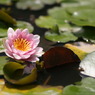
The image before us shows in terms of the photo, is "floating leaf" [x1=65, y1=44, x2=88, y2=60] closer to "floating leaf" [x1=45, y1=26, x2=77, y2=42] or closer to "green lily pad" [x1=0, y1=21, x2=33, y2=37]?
"floating leaf" [x1=45, y1=26, x2=77, y2=42]

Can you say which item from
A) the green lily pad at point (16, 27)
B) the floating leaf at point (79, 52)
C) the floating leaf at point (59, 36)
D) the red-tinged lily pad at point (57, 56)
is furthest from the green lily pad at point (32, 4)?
the red-tinged lily pad at point (57, 56)

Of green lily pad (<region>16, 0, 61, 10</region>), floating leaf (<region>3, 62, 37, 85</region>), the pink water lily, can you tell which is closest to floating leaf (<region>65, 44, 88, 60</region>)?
the pink water lily

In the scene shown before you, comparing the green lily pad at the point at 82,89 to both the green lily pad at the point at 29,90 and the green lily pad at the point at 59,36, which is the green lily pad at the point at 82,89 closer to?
the green lily pad at the point at 29,90

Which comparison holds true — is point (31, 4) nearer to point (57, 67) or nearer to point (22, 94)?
point (57, 67)

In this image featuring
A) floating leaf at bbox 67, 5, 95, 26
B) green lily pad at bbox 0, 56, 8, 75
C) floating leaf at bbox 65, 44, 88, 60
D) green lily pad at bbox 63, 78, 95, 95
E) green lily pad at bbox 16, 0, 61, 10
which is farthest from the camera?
green lily pad at bbox 16, 0, 61, 10

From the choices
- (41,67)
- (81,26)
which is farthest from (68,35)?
(41,67)

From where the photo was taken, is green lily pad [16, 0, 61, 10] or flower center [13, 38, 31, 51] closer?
flower center [13, 38, 31, 51]
